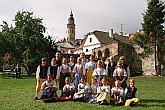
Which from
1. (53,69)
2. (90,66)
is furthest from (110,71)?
(53,69)

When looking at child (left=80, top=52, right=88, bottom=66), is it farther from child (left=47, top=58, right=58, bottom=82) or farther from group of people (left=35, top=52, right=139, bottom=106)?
child (left=47, top=58, right=58, bottom=82)

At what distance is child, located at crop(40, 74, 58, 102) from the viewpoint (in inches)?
454

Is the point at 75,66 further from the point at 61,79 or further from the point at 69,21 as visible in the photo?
the point at 69,21

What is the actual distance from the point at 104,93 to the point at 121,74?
1.13 m

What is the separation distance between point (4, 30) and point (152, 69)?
75.6ft

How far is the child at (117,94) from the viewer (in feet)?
35.9

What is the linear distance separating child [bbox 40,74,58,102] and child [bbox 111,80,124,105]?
2215 millimetres

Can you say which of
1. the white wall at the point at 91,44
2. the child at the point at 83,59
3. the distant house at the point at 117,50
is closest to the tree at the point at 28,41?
the distant house at the point at 117,50

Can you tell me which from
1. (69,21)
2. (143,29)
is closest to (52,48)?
(143,29)

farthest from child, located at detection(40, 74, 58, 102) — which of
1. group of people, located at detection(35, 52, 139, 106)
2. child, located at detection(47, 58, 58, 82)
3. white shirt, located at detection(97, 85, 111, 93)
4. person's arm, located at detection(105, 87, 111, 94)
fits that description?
person's arm, located at detection(105, 87, 111, 94)

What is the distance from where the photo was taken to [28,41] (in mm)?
43500

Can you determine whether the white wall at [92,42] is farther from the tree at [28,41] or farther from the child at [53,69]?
the child at [53,69]

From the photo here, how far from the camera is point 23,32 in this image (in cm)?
4422

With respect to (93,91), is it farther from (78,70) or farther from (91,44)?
(91,44)
